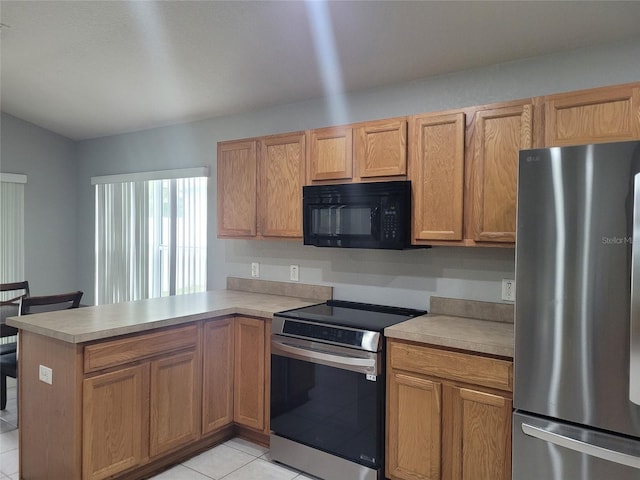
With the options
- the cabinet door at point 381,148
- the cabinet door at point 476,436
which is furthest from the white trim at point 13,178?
the cabinet door at point 476,436

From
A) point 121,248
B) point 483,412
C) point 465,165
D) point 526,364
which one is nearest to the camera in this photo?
point 526,364

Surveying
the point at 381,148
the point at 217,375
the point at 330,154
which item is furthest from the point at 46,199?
the point at 381,148

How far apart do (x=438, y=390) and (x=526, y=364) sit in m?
0.51

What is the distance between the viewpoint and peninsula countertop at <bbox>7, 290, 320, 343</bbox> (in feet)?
7.53

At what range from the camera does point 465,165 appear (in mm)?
2436

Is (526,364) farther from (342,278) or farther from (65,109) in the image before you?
(65,109)

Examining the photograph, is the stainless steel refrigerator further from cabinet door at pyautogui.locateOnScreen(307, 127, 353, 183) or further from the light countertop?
cabinet door at pyautogui.locateOnScreen(307, 127, 353, 183)

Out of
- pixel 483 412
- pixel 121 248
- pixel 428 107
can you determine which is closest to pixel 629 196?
pixel 483 412

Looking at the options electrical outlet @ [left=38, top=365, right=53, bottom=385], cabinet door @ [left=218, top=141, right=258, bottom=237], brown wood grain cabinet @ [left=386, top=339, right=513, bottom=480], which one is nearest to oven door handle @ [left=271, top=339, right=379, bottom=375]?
brown wood grain cabinet @ [left=386, top=339, right=513, bottom=480]

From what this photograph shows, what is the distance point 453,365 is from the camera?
7.19 feet

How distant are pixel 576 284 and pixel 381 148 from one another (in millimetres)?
1358

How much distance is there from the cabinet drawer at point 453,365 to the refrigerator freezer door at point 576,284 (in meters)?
0.17

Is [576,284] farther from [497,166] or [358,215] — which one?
[358,215]

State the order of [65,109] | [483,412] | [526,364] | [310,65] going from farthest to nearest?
1. [65,109]
2. [310,65]
3. [483,412]
4. [526,364]
